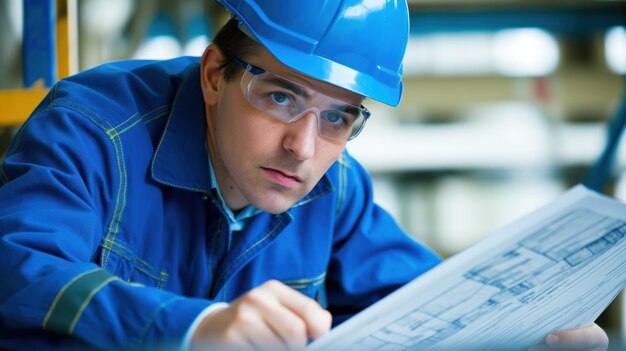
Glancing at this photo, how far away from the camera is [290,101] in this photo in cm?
135

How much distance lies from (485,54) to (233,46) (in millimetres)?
5189

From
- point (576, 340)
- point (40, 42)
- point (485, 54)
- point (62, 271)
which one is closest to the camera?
point (62, 271)

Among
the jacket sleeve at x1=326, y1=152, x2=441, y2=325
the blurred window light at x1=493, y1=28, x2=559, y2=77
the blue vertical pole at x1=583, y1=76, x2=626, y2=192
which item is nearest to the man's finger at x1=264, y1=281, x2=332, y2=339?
the jacket sleeve at x1=326, y1=152, x2=441, y2=325

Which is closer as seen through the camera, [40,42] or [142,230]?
[142,230]

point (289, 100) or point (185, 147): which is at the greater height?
point (289, 100)

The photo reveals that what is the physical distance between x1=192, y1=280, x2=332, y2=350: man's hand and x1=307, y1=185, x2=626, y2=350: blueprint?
0.10ft

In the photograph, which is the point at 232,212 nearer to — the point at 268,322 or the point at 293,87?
the point at 293,87

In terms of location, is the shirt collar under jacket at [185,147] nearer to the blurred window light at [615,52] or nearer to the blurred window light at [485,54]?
the blurred window light at [485,54]

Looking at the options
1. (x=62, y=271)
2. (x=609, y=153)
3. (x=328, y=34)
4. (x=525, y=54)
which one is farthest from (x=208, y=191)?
(x=525, y=54)

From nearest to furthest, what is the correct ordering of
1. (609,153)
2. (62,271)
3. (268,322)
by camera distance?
(268,322) → (62,271) → (609,153)

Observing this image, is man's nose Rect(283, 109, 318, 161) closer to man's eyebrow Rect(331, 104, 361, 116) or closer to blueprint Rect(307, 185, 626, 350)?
man's eyebrow Rect(331, 104, 361, 116)

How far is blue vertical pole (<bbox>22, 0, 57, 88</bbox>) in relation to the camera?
1.85 m

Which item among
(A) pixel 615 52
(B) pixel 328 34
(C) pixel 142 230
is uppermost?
(B) pixel 328 34

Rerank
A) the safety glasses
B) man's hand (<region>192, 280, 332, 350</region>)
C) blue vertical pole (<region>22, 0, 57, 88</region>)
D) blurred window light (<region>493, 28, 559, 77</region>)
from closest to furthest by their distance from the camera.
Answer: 1. man's hand (<region>192, 280, 332, 350</region>)
2. the safety glasses
3. blue vertical pole (<region>22, 0, 57, 88</region>)
4. blurred window light (<region>493, 28, 559, 77</region>)
